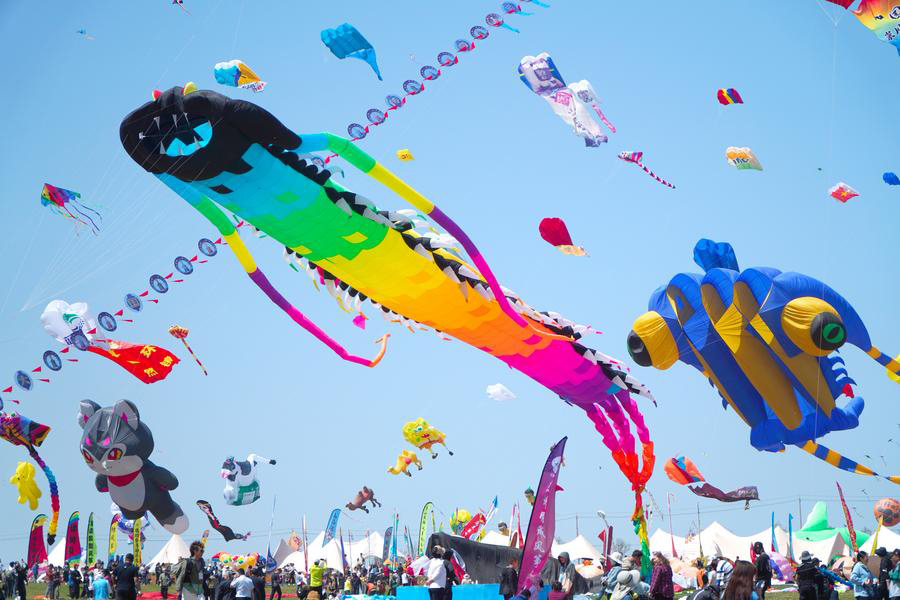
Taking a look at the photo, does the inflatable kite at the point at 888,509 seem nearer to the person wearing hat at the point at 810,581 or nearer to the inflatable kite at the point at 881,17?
the person wearing hat at the point at 810,581

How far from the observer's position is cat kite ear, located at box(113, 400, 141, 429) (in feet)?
71.8

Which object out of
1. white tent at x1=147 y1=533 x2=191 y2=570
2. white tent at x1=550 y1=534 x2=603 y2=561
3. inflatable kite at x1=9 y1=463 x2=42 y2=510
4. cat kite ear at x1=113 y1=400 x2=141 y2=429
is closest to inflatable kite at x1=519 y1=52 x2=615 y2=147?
cat kite ear at x1=113 y1=400 x2=141 y2=429

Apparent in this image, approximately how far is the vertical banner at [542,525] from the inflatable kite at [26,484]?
19.2 meters

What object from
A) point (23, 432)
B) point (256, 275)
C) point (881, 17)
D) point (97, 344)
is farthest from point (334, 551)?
point (881, 17)

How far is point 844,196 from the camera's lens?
2003 cm

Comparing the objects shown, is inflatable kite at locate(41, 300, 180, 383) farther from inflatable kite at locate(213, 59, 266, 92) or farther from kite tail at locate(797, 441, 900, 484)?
kite tail at locate(797, 441, 900, 484)

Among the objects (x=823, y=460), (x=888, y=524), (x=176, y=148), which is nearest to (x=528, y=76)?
(x=176, y=148)

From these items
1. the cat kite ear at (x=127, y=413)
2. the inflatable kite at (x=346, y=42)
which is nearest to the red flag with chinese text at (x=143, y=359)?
the cat kite ear at (x=127, y=413)

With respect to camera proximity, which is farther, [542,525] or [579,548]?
[579,548]

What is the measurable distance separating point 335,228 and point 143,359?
889 cm

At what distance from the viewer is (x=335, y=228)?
42.4 ft

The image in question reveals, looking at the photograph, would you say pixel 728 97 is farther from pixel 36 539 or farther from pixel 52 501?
pixel 36 539

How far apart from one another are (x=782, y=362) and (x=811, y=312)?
1.56 metres

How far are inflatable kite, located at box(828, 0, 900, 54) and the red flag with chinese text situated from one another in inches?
573
